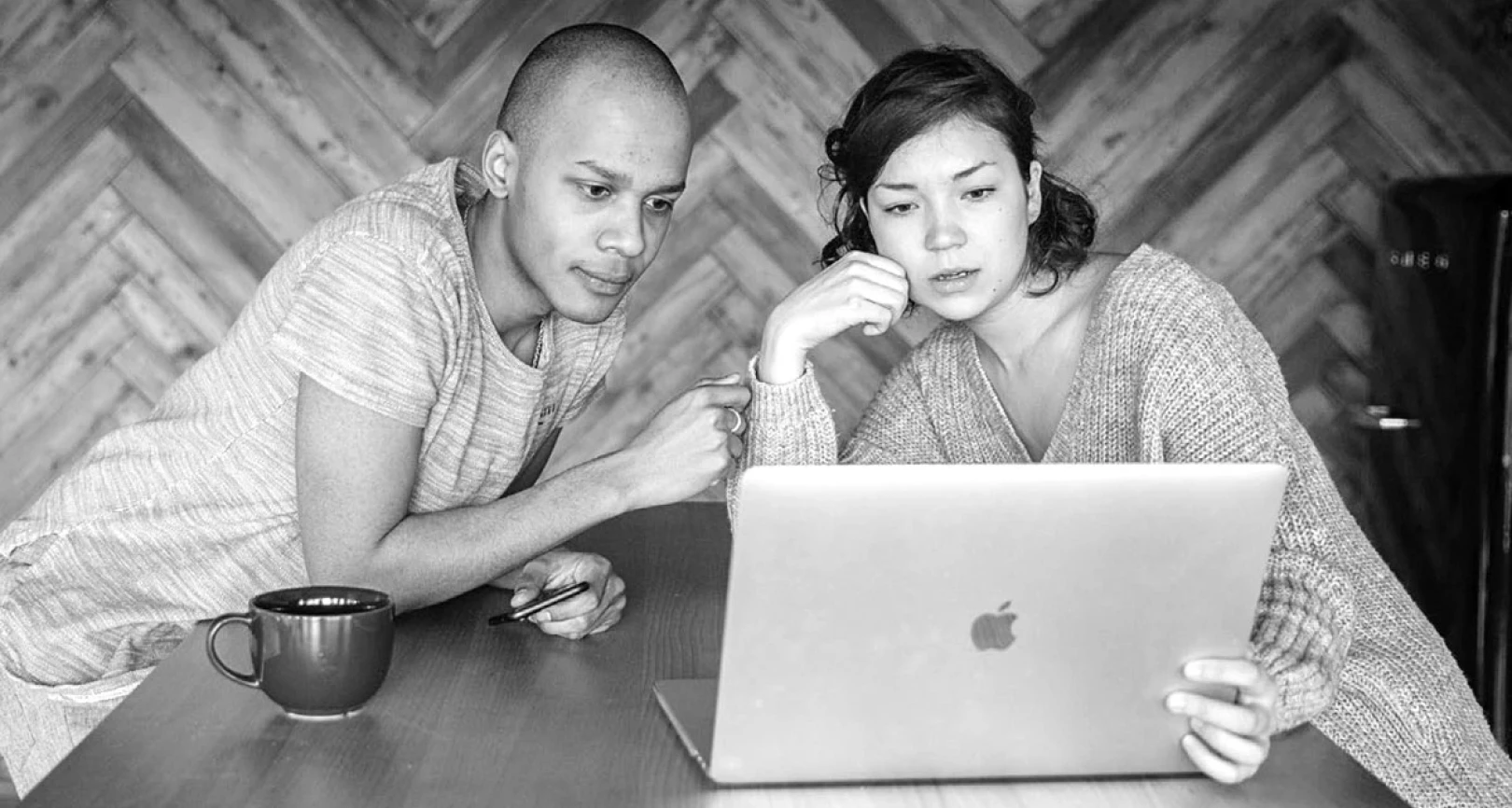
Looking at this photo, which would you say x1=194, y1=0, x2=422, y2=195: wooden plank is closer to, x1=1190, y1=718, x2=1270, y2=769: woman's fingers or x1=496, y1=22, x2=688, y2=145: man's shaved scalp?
x1=496, y1=22, x2=688, y2=145: man's shaved scalp

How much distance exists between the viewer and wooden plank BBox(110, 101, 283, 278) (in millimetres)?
3096

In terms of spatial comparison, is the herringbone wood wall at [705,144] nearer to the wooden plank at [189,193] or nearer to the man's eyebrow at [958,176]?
the wooden plank at [189,193]

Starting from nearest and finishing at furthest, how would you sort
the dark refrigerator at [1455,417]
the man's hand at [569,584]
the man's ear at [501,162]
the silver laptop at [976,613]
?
the silver laptop at [976,613] < the man's hand at [569,584] < the man's ear at [501,162] < the dark refrigerator at [1455,417]

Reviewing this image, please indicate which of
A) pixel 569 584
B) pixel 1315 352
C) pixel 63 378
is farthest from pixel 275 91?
pixel 1315 352

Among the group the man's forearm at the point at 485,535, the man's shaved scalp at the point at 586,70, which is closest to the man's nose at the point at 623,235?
the man's shaved scalp at the point at 586,70

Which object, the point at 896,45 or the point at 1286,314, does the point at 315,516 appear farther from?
the point at 1286,314

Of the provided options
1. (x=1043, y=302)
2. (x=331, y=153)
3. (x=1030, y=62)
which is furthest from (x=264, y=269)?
(x=1043, y=302)

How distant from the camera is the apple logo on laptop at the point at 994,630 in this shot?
3.50 feet

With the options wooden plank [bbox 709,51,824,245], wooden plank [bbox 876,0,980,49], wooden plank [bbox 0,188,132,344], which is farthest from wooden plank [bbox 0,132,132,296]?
wooden plank [bbox 876,0,980,49]

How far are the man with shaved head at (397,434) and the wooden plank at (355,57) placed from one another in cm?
120

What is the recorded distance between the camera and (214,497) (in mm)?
1826

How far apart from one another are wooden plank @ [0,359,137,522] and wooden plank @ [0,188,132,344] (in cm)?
19

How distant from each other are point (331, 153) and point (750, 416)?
5.05 ft

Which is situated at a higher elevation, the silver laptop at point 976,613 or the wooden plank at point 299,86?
the wooden plank at point 299,86
